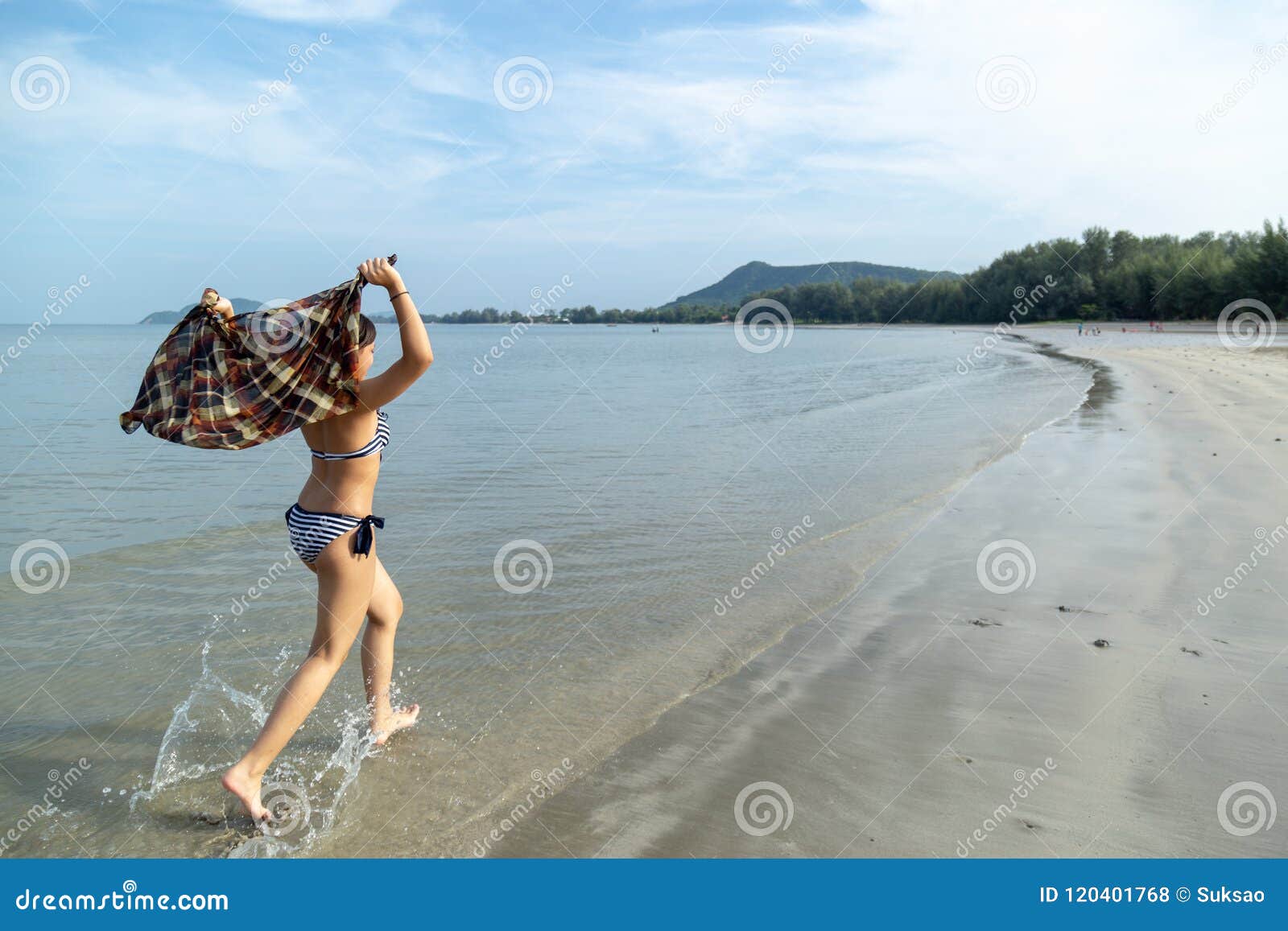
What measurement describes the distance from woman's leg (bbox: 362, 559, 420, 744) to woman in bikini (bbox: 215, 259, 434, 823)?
0.28m

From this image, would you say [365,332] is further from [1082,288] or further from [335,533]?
[1082,288]

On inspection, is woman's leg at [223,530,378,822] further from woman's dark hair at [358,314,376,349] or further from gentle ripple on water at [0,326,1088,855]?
woman's dark hair at [358,314,376,349]

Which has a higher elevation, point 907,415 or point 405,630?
point 907,415

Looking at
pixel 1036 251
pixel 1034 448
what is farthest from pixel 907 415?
pixel 1036 251

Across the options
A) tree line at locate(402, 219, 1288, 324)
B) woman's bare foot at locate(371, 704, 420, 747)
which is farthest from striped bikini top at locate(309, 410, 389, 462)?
tree line at locate(402, 219, 1288, 324)

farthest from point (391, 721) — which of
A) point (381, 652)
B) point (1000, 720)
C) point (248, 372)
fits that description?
point (1000, 720)

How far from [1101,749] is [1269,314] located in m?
60.8

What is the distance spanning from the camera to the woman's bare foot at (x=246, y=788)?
3.07 metres

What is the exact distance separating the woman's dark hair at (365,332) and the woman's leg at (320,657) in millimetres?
733

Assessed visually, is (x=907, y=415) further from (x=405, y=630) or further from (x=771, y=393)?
(x=405, y=630)

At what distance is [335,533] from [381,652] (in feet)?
2.60

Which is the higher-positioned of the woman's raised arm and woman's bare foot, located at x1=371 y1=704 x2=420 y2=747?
the woman's raised arm

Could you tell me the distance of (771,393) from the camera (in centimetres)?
2211

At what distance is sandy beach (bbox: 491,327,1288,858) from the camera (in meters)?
2.99
